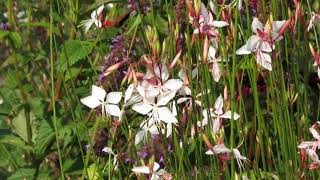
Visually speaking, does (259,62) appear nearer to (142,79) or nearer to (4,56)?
(142,79)

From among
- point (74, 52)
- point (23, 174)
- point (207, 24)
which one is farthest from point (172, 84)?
point (23, 174)

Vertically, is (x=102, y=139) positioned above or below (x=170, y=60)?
below

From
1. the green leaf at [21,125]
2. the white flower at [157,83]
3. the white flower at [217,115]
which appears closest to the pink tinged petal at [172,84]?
the white flower at [157,83]

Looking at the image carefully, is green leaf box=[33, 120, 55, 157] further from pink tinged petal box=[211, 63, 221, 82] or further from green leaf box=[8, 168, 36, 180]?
pink tinged petal box=[211, 63, 221, 82]

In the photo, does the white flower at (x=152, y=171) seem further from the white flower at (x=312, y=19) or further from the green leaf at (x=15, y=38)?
the green leaf at (x=15, y=38)

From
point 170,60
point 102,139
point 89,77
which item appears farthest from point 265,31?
point 89,77

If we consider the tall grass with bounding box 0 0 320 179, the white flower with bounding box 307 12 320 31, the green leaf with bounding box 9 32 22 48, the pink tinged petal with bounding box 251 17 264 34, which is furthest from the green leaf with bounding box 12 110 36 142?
the pink tinged petal with bounding box 251 17 264 34
